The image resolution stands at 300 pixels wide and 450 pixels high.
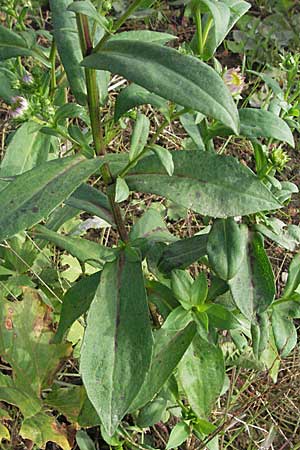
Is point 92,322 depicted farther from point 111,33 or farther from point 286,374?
point 286,374

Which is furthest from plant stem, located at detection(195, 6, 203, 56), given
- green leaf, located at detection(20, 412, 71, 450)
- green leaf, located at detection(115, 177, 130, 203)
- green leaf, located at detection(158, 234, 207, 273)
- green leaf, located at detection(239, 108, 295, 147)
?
green leaf, located at detection(20, 412, 71, 450)

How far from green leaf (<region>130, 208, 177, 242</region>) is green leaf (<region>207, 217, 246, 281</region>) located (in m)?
0.27

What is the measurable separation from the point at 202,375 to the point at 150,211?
0.38m

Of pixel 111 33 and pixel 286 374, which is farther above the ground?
pixel 111 33

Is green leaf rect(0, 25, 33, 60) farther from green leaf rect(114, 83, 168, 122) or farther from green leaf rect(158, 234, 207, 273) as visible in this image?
green leaf rect(158, 234, 207, 273)

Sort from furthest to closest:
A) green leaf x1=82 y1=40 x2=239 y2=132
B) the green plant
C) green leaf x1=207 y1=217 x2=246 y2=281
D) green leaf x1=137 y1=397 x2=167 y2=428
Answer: green leaf x1=137 y1=397 x2=167 y2=428, green leaf x1=207 y1=217 x2=246 y2=281, the green plant, green leaf x1=82 y1=40 x2=239 y2=132

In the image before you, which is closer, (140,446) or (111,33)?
(111,33)

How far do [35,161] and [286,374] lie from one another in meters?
0.92

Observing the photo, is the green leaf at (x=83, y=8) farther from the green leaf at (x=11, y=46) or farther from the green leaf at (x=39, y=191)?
the green leaf at (x=11, y=46)

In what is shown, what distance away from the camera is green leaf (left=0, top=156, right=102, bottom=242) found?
1079 millimetres

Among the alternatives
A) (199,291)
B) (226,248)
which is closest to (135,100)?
(226,248)

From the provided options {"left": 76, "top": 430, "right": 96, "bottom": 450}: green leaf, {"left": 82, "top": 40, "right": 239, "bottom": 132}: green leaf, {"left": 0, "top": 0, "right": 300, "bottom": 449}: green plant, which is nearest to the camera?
{"left": 82, "top": 40, "right": 239, "bottom": 132}: green leaf

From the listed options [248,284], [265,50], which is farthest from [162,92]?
[265,50]

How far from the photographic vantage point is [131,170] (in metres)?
→ 1.23
